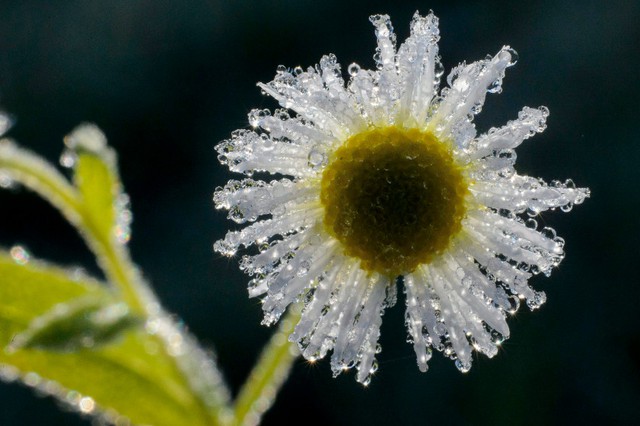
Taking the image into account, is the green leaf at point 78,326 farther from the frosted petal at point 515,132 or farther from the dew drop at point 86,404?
the frosted petal at point 515,132

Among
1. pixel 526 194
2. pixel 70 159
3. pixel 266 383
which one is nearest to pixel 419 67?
pixel 526 194

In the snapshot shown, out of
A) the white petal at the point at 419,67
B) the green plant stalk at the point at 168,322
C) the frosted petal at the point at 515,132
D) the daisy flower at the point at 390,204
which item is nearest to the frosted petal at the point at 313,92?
the daisy flower at the point at 390,204

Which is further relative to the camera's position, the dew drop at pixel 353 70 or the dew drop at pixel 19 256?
the dew drop at pixel 19 256

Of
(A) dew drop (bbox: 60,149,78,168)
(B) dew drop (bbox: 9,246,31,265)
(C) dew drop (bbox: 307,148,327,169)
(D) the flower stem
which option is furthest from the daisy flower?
(B) dew drop (bbox: 9,246,31,265)

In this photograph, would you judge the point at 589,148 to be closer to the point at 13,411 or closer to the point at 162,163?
the point at 162,163

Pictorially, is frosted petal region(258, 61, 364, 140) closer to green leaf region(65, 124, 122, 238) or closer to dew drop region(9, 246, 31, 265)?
green leaf region(65, 124, 122, 238)

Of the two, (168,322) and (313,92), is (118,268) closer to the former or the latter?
(168,322)
